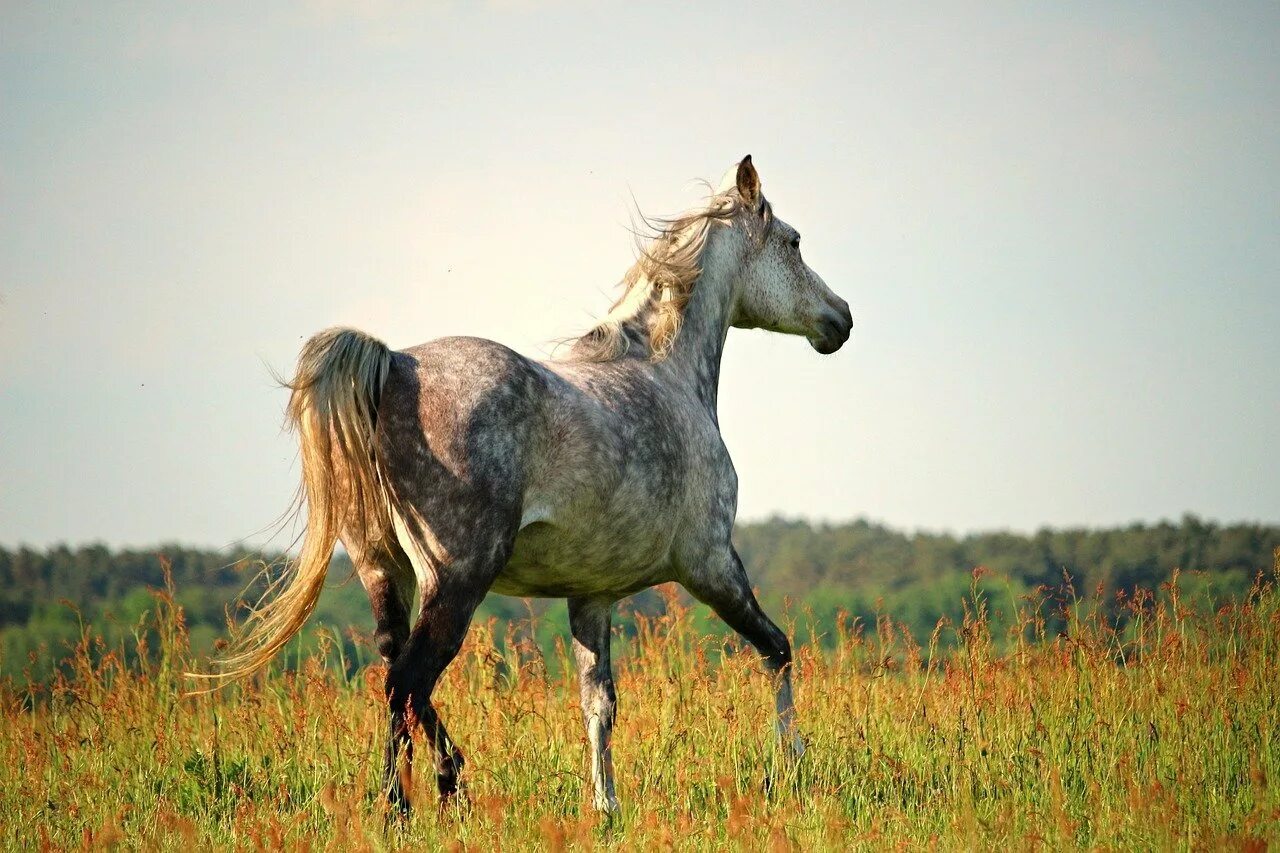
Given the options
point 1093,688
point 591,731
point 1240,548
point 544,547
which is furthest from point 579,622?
point 1240,548

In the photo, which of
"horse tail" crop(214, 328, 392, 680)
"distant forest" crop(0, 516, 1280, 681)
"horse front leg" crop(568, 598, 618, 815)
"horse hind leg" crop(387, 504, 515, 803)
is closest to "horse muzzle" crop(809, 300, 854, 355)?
"horse front leg" crop(568, 598, 618, 815)

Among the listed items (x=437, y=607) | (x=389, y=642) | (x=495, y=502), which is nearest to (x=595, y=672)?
(x=389, y=642)

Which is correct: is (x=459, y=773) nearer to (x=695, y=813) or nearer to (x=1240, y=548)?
(x=695, y=813)

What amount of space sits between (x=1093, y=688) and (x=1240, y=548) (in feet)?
164

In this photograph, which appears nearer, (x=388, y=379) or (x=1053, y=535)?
(x=388, y=379)

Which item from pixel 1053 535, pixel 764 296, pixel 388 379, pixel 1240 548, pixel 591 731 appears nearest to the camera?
pixel 388 379

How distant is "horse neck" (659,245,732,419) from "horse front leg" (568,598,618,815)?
1390 mm

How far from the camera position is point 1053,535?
2648 inches

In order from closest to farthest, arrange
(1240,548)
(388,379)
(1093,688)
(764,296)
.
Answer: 1. (388,379)
2. (1093,688)
3. (764,296)
4. (1240,548)

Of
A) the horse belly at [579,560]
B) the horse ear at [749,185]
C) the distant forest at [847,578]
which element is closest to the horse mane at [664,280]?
the horse ear at [749,185]

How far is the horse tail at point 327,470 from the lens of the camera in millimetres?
4891

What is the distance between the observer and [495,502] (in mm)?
4934

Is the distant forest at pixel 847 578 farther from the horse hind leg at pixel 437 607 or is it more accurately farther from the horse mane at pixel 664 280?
the horse hind leg at pixel 437 607

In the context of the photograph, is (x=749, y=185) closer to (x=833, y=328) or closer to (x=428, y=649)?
(x=833, y=328)
